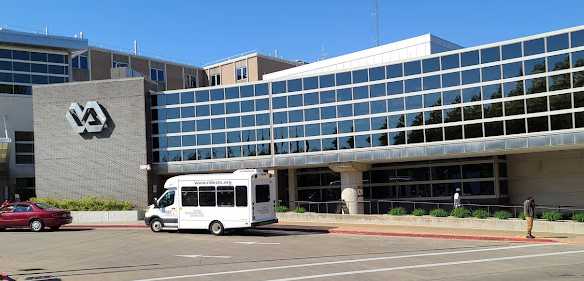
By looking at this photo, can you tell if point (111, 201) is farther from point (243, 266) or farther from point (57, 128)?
point (243, 266)

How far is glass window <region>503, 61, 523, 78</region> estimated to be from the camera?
28703 millimetres

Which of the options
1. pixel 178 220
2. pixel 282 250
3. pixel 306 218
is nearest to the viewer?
pixel 282 250

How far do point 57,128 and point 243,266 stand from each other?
2553cm

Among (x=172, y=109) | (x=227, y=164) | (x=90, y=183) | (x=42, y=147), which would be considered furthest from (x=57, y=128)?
(x=227, y=164)

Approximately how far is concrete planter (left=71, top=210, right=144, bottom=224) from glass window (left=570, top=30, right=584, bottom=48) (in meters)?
22.4

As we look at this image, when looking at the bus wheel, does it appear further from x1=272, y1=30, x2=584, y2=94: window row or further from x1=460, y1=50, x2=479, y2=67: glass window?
x1=460, y1=50, x2=479, y2=67: glass window

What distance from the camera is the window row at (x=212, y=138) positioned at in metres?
35.8

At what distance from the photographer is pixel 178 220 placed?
2636cm

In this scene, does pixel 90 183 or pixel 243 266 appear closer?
pixel 243 266

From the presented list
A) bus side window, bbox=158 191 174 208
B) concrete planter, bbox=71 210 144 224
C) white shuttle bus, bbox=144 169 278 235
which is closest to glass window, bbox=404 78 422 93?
white shuttle bus, bbox=144 169 278 235

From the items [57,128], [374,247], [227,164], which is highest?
[57,128]

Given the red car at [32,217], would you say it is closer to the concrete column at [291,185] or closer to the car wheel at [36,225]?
the car wheel at [36,225]

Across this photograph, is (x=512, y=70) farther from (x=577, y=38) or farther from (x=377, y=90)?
(x=377, y=90)

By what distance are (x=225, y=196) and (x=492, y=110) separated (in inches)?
502
